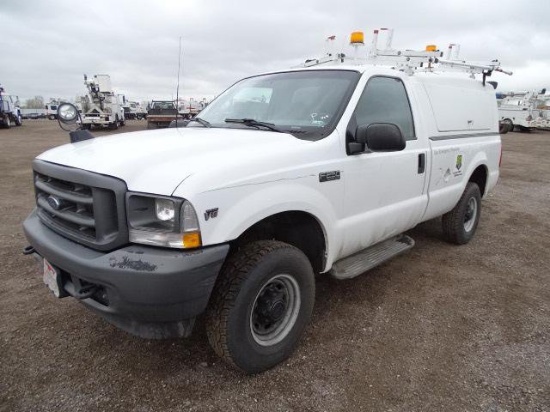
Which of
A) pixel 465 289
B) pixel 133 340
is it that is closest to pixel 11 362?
pixel 133 340

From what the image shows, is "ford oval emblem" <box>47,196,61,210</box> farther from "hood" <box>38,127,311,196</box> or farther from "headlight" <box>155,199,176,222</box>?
"headlight" <box>155,199,176,222</box>

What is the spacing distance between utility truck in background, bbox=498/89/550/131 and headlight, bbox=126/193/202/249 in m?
28.5

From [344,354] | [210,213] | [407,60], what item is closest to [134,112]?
[407,60]

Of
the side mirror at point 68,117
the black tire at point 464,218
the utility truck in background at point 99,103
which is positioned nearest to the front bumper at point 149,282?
the side mirror at point 68,117

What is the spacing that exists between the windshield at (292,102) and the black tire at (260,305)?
89 cm

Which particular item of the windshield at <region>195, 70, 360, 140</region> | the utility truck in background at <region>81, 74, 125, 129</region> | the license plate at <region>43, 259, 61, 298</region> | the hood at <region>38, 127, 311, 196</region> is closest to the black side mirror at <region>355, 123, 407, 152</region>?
the windshield at <region>195, 70, 360, 140</region>

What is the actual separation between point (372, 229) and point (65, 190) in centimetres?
222

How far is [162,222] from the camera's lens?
202 centimetres

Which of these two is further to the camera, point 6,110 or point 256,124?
point 6,110

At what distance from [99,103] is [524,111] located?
87.3 feet

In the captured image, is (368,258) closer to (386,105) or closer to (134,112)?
(386,105)

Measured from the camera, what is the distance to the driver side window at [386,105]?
10.2 ft

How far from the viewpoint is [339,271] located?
3.04 metres

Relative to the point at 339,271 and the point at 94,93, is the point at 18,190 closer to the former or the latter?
the point at 339,271
